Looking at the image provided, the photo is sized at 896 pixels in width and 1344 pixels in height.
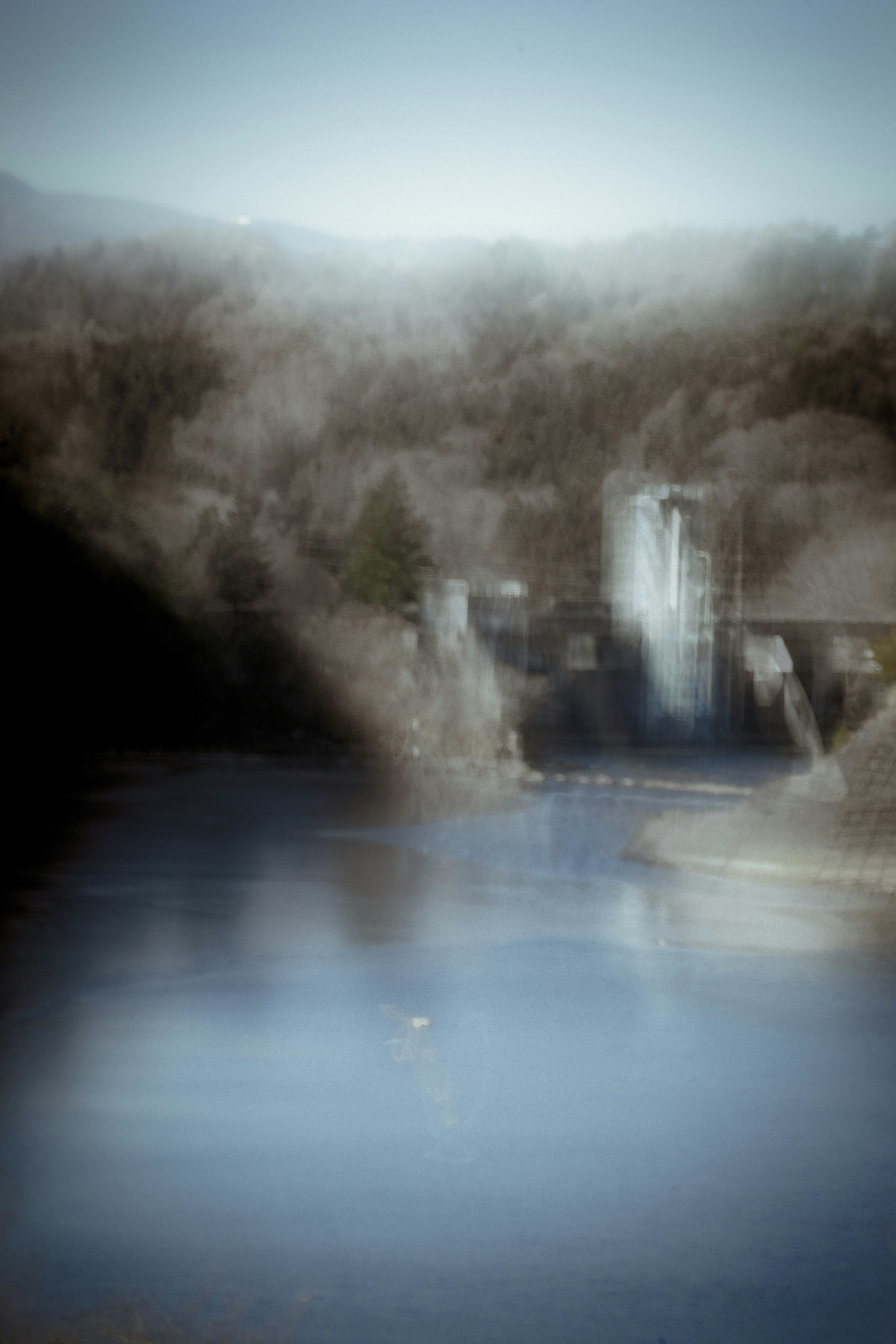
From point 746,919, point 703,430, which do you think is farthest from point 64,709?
point 703,430

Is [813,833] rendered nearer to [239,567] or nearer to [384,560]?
[239,567]

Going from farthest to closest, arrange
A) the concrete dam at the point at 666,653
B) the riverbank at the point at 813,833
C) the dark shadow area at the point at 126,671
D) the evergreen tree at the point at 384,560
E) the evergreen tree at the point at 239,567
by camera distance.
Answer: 1. the evergreen tree at the point at 384,560
2. the concrete dam at the point at 666,653
3. the evergreen tree at the point at 239,567
4. the dark shadow area at the point at 126,671
5. the riverbank at the point at 813,833

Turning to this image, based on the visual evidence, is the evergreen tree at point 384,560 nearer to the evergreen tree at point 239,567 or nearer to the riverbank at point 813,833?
the evergreen tree at point 239,567

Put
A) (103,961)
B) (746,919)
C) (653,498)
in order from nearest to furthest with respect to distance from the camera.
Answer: (103,961)
(746,919)
(653,498)

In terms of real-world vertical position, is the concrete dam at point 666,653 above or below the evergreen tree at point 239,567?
below

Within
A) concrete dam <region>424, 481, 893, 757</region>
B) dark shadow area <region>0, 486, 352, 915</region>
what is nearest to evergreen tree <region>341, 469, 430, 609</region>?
concrete dam <region>424, 481, 893, 757</region>

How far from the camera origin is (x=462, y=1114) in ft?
13.3

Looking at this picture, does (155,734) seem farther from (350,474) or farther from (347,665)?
(350,474)

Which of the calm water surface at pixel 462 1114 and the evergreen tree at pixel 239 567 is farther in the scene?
the evergreen tree at pixel 239 567

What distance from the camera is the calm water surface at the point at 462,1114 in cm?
290

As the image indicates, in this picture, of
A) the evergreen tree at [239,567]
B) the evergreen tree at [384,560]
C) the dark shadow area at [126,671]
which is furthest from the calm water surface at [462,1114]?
the evergreen tree at [384,560]

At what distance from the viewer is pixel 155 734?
21625 mm

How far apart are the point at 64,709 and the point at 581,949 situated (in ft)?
55.2

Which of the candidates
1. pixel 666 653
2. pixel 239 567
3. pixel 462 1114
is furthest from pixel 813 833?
pixel 666 653
